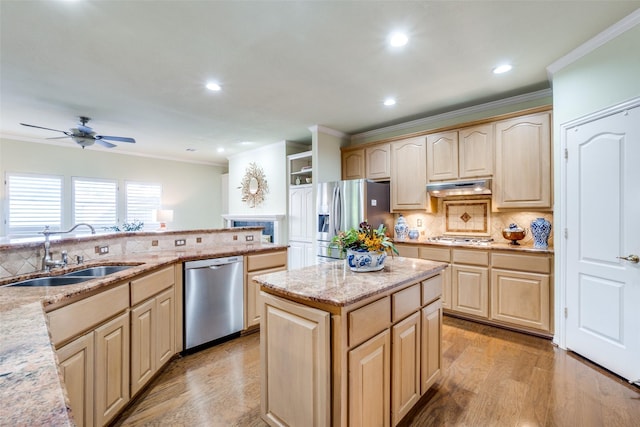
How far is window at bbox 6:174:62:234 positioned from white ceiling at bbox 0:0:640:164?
1425 millimetres

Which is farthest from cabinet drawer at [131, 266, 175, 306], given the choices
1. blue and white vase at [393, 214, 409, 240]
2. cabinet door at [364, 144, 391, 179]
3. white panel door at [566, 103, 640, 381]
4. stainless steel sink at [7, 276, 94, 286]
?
white panel door at [566, 103, 640, 381]

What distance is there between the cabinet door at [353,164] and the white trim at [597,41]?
2531 mm

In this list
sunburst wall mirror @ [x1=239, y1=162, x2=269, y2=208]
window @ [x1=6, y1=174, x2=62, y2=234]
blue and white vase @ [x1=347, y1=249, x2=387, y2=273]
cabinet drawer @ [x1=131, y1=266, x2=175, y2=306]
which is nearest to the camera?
blue and white vase @ [x1=347, y1=249, x2=387, y2=273]

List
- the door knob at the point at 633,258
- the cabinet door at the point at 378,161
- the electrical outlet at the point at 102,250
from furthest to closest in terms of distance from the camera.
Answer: the cabinet door at the point at 378,161 → the electrical outlet at the point at 102,250 → the door knob at the point at 633,258

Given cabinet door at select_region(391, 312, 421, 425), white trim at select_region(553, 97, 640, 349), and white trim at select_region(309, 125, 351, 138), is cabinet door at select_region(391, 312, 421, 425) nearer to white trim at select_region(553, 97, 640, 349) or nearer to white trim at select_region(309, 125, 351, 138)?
white trim at select_region(553, 97, 640, 349)

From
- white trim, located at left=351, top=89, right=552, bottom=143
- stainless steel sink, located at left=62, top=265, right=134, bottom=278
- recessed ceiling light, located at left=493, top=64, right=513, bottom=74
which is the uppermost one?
recessed ceiling light, located at left=493, top=64, right=513, bottom=74

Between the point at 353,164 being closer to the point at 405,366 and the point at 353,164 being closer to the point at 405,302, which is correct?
the point at 405,302

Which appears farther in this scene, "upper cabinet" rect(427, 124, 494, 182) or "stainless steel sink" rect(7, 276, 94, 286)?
"upper cabinet" rect(427, 124, 494, 182)

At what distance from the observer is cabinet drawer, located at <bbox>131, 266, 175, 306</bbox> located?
79.3 inches

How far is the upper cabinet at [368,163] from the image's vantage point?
443 cm

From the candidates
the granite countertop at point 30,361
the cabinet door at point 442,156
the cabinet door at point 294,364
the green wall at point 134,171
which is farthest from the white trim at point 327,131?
the green wall at point 134,171

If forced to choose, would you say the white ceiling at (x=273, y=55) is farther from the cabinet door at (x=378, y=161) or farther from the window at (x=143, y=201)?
the window at (x=143, y=201)

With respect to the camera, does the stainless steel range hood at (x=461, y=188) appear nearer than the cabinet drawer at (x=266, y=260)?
No

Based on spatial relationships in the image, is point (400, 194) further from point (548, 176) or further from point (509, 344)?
point (509, 344)
